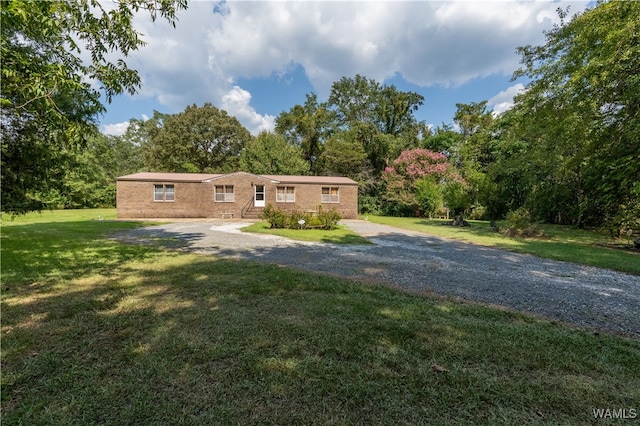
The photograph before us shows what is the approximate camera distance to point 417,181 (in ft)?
76.1

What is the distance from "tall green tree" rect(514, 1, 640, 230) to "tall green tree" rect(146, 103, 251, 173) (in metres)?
29.0

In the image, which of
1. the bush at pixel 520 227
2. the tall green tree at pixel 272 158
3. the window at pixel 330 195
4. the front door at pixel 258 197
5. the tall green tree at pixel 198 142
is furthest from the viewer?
the tall green tree at pixel 198 142

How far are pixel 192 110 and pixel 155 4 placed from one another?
3185cm

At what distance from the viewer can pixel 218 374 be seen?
7.53 feet

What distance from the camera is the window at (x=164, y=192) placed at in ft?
66.7

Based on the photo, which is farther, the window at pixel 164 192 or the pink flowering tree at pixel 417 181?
the pink flowering tree at pixel 417 181

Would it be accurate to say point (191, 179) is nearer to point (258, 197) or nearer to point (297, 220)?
point (258, 197)

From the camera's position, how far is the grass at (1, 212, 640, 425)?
193 cm

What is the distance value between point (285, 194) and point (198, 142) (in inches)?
691

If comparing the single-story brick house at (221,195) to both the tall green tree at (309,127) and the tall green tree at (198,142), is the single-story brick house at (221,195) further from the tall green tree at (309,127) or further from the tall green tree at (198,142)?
the tall green tree at (198,142)

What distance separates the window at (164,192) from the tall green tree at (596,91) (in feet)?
66.9

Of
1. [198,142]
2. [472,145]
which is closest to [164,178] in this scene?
[198,142]

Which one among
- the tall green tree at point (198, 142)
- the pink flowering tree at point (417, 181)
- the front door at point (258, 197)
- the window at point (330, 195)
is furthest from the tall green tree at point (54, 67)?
the tall green tree at point (198, 142)

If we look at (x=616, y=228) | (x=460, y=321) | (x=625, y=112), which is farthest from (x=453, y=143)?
(x=460, y=321)
